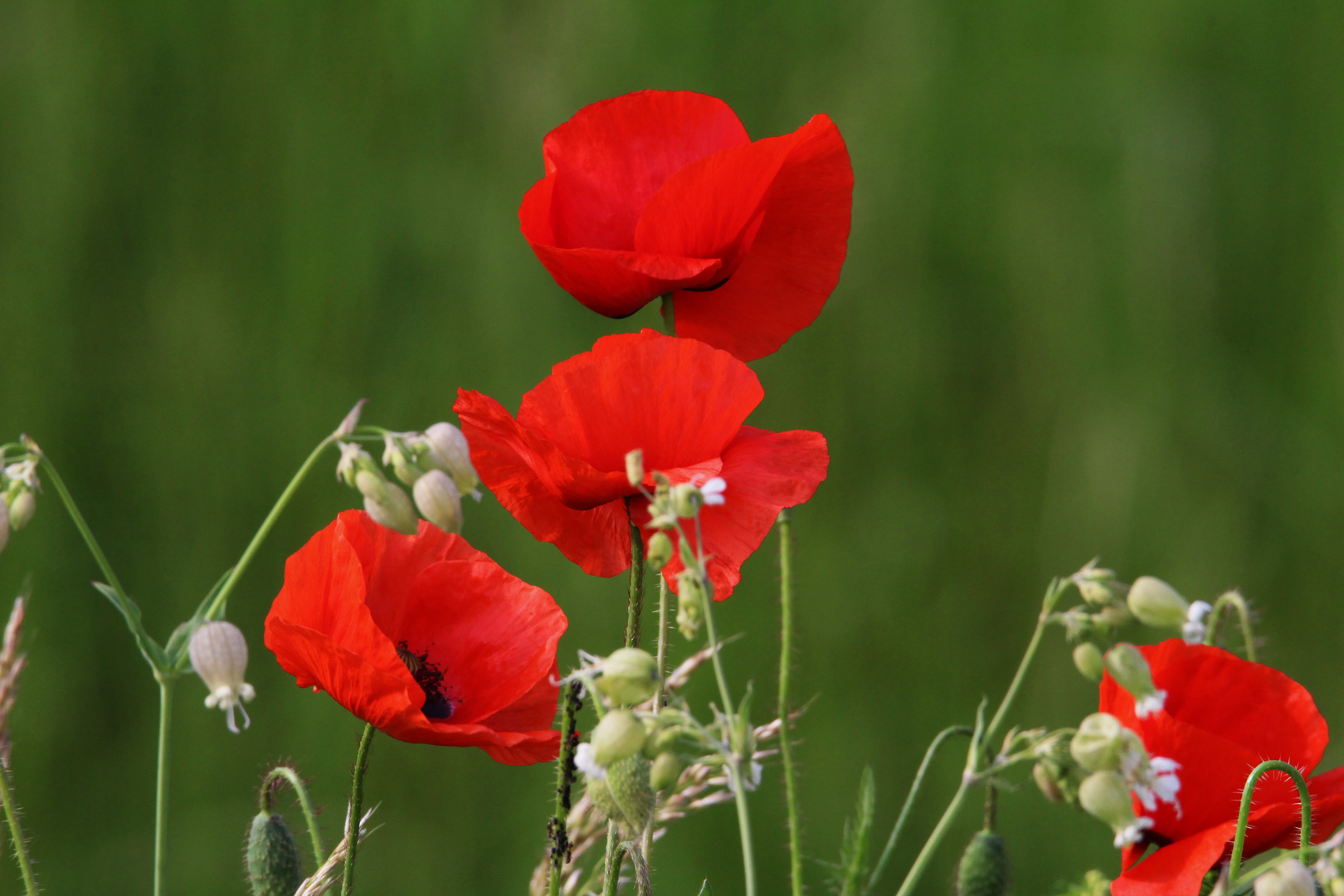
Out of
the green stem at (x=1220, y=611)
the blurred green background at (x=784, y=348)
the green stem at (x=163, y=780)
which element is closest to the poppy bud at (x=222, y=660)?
the green stem at (x=163, y=780)

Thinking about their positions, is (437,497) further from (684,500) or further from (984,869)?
(984,869)

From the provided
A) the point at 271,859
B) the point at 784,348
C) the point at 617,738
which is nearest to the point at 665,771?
the point at 617,738

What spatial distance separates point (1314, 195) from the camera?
A: 139 centimetres

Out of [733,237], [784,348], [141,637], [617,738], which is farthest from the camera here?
[784,348]

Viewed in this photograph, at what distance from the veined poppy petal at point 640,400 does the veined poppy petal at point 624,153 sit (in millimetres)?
102

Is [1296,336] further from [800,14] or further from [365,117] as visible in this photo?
[365,117]

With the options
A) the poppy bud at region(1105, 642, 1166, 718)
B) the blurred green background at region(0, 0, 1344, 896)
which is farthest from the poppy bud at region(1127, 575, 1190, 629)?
the blurred green background at region(0, 0, 1344, 896)

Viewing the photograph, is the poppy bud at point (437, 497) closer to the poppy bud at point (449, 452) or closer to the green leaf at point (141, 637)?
→ the poppy bud at point (449, 452)

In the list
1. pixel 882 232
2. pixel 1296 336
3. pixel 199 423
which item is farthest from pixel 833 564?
pixel 199 423

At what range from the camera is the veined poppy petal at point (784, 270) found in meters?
0.58

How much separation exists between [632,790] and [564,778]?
0.10 feet

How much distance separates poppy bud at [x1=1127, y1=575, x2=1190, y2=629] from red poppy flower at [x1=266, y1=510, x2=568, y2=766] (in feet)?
0.64

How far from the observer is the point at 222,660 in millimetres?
404

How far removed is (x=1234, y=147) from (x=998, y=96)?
0.24m
